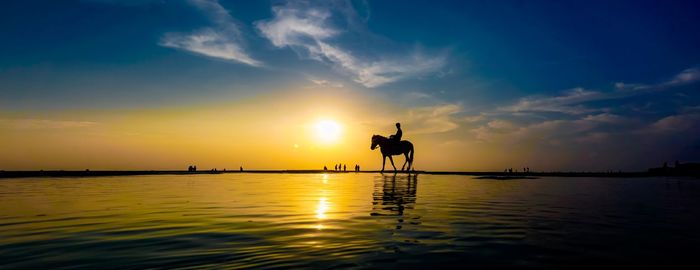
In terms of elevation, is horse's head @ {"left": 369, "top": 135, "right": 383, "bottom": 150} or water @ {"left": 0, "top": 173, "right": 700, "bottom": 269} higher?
horse's head @ {"left": 369, "top": 135, "right": 383, "bottom": 150}

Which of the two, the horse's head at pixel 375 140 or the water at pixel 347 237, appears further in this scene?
the horse's head at pixel 375 140

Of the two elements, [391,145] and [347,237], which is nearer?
[347,237]

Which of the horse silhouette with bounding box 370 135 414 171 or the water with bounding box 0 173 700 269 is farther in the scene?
the horse silhouette with bounding box 370 135 414 171

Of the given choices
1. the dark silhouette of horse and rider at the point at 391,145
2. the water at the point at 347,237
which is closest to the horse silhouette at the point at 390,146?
the dark silhouette of horse and rider at the point at 391,145

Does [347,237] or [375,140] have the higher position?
[375,140]

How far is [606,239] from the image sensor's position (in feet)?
24.4

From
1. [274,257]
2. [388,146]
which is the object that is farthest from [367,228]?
[388,146]

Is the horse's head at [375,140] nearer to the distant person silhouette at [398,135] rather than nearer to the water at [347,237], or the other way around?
the distant person silhouette at [398,135]

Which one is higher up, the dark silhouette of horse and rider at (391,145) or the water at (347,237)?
the dark silhouette of horse and rider at (391,145)

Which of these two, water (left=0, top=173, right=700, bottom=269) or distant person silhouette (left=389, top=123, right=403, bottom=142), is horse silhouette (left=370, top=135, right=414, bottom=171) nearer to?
distant person silhouette (left=389, top=123, right=403, bottom=142)

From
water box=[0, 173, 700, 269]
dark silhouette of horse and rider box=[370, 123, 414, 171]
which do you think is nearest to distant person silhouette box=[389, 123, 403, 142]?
dark silhouette of horse and rider box=[370, 123, 414, 171]

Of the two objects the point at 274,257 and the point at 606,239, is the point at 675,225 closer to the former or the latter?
the point at 606,239

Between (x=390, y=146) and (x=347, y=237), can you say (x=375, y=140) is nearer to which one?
(x=390, y=146)

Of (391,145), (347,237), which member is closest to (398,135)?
(391,145)
